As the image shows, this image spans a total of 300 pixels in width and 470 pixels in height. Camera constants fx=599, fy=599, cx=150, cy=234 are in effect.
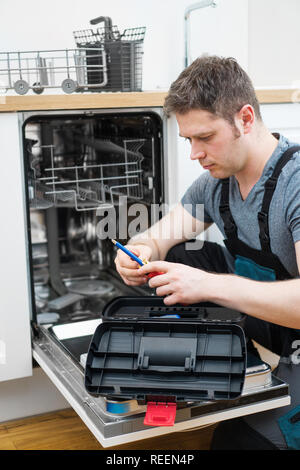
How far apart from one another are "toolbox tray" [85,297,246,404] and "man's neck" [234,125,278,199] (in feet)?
1.38

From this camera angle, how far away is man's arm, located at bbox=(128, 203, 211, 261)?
1678 mm

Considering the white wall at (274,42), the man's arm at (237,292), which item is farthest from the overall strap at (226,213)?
the white wall at (274,42)

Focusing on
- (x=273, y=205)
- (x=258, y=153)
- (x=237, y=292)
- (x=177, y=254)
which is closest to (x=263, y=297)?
(x=237, y=292)

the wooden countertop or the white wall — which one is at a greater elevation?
the white wall

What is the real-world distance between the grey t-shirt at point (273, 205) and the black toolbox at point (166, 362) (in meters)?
0.26

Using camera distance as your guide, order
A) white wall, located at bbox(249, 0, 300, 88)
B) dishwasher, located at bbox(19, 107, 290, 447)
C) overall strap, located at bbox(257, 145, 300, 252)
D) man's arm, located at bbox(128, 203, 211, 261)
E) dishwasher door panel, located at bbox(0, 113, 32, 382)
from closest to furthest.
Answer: dishwasher, located at bbox(19, 107, 290, 447) < overall strap, located at bbox(257, 145, 300, 252) < dishwasher door panel, located at bbox(0, 113, 32, 382) < man's arm, located at bbox(128, 203, 211, 261) < white wall, located at bbox(249, 0, 300, 88)

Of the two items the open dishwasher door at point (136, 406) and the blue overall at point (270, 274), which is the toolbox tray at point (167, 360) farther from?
the blue overall at point (270, 274)

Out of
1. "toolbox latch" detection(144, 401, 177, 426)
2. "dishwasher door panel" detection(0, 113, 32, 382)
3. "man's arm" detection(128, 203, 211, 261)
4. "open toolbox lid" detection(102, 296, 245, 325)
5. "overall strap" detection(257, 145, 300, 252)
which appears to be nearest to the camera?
"toolbox latch" detection(144, 401, 177, 426)

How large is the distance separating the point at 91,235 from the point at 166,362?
128cm

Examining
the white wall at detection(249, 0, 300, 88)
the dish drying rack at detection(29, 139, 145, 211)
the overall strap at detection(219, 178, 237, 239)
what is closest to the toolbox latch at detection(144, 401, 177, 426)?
the overall strap at detection(219, 178, 237, 239)

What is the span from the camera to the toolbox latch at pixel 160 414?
1.09 meters

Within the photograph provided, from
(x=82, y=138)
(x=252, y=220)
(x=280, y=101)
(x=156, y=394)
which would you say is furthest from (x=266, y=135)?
(x=82, y=138)

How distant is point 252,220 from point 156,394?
58cm

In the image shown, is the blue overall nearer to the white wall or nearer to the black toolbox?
the black toolbox
